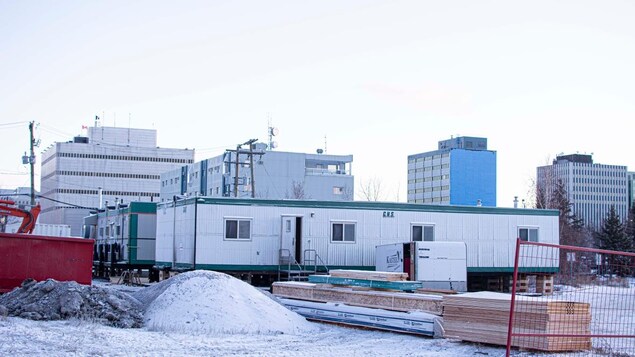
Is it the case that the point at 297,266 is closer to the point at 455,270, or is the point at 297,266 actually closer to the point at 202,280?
the point at 455,270

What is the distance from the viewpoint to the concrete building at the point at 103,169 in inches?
4712

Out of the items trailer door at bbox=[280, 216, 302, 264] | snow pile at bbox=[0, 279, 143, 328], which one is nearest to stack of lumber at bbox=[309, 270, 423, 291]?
snow pile at bbox=[0, 279, 143, 328]

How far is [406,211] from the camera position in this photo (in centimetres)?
3356

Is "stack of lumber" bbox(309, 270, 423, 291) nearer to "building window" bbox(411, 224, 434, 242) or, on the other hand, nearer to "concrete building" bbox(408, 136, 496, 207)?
"building window" bbox(411, 224, 434, 242)

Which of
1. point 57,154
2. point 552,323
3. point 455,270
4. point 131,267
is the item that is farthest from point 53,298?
point 57,154

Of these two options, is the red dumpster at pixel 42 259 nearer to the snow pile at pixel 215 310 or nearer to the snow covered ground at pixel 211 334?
the snow covered ground at pixel 211 334

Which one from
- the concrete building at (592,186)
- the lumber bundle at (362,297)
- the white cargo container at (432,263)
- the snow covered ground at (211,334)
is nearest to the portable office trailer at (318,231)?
the white cargo container at (432,263)

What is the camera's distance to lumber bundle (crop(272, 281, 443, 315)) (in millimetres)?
19266

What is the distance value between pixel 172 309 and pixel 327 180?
259 feet

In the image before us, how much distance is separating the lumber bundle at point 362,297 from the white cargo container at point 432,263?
6.65 metres

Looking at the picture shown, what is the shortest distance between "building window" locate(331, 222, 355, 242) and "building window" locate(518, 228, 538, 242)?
767cm

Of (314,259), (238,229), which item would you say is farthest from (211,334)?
(314,259)

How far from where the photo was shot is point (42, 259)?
23219 millimetres

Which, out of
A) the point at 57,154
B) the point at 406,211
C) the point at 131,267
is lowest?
the point at 131,267
